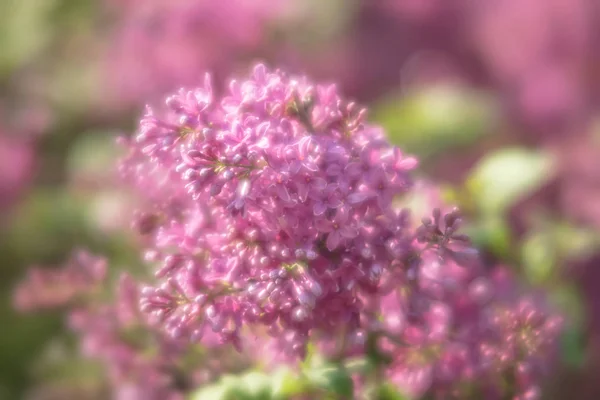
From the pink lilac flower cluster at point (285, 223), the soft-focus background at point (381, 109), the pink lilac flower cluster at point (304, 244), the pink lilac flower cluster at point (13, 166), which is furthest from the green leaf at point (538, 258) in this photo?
the pink lilac flower cluster at point (13, 166)

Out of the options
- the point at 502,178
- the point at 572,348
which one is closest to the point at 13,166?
the point at 502,178

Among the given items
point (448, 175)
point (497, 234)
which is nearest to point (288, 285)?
point (497, 234)

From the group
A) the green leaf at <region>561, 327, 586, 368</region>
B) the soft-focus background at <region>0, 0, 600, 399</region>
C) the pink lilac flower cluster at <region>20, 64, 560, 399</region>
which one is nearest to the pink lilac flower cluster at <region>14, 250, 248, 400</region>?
the pink lilac flower cluster at <region>20, 64, 560, 399</region>

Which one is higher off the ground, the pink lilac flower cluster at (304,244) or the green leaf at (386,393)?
the pink lilac flower cluster at (304,244)

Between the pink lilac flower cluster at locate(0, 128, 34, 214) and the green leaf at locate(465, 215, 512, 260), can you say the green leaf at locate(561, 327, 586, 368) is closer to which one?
the green leaf at locate(465, 215, 512, 260)

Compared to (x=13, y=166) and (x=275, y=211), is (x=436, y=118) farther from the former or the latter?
(x=275, y=211)

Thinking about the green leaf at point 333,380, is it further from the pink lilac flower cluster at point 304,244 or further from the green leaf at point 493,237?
the green leaf at point 493,237

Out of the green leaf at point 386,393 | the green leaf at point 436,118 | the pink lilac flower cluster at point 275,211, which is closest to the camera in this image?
the pink lilac flower cluster at point 275,211
